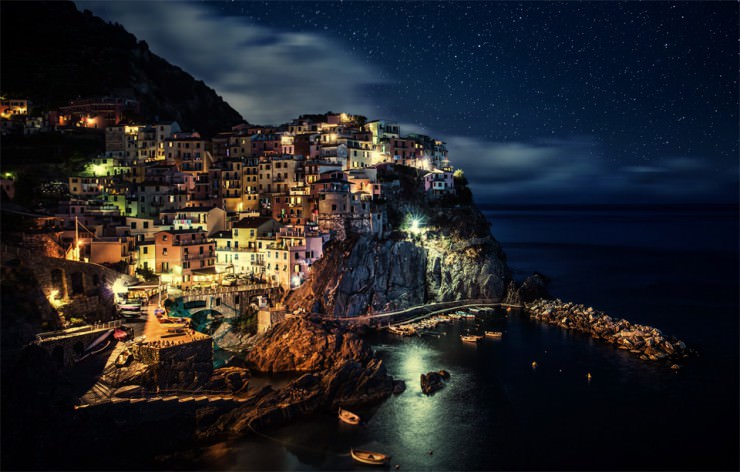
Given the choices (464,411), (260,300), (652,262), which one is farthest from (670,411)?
(652,262)

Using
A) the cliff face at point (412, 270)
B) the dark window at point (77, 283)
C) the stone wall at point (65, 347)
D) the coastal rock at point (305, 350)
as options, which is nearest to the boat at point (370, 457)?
the coastal rock at point (305, 350)

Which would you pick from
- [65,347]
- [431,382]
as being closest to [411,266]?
[431,382]

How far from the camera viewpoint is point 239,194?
48062 millimetres

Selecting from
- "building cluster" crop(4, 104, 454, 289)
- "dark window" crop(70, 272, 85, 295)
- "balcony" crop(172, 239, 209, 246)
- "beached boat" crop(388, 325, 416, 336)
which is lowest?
"beached boat" crop(388, 325, 416, 336)

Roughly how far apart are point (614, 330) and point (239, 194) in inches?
1232

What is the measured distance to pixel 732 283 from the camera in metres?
57.1

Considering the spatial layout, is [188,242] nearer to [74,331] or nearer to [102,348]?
[102,348]

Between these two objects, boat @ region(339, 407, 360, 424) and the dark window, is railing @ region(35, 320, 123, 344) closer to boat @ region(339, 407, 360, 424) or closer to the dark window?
the dark window

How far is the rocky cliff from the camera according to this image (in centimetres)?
3864

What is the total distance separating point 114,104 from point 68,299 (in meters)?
37.7

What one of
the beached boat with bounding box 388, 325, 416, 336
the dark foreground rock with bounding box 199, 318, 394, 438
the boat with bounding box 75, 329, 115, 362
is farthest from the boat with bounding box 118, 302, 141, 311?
the beached boat with bounding box 388, 325, 416, 336

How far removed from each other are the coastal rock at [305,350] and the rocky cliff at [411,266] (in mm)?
5177

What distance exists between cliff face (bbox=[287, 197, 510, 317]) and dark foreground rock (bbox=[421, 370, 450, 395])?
10406 mm

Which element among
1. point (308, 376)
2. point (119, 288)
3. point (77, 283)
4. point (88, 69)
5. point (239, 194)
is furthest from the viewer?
point (88, 69)
